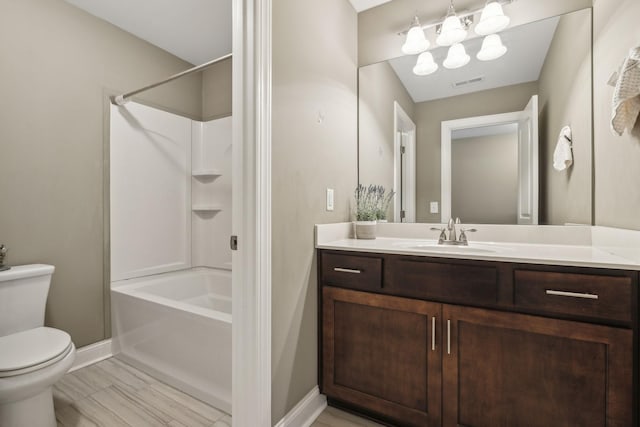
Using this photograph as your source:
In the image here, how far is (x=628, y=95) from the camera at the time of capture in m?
0.95

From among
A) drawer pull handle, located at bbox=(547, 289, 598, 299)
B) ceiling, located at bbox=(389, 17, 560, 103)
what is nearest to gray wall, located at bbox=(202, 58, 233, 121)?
ceiling, located at bbox=(389, 17, 560, 103)

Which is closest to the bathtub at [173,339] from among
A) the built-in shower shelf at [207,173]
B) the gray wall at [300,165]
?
the gray wall at [300,165]

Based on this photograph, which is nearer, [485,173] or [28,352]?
[28,352]

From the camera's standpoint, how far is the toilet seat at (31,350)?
1235 mm

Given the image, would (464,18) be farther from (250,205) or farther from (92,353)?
(92,353)

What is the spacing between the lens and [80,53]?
206 cm

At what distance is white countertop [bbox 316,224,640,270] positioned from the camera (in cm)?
101

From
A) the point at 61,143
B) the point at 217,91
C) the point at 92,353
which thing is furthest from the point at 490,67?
the point at 92,353

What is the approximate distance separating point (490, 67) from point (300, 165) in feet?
4.14

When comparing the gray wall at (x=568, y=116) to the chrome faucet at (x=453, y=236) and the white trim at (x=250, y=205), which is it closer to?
the chrome faucet at (x=453, y=236)

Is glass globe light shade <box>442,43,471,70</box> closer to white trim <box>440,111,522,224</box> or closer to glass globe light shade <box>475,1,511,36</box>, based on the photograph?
glass globe light shade <box>475,1,511,36</box>

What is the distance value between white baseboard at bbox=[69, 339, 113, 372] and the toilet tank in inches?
17.8

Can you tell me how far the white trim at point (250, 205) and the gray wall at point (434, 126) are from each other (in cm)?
113

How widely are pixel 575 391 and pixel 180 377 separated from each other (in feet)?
6.22
